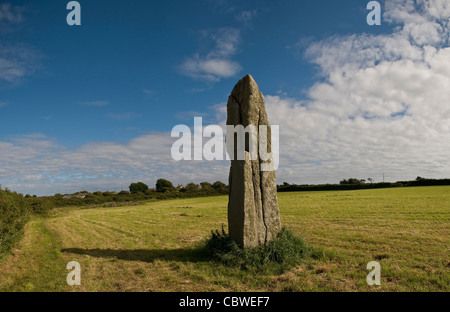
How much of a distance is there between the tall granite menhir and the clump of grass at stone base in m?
0.27

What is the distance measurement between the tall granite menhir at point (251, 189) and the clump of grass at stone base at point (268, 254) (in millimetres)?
269

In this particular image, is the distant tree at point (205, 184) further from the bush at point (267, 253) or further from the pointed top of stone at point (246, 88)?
the pointed top of stone at point (246, 88)

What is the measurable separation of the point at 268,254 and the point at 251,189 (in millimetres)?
2095

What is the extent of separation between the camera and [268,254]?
8133 mm

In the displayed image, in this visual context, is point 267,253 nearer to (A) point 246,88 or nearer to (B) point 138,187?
(A) point 246,88

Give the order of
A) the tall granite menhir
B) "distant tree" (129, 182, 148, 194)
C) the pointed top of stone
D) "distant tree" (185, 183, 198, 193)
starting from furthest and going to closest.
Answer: "distant tree" (129, 182, 148, 194) → "distant tree" (185, 183, 198, 193) → the pointed top of stone → the tall granite menhir

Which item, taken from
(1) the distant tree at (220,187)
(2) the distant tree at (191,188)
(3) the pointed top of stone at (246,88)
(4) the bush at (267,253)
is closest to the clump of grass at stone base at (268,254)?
(4) the bush at (267,253)

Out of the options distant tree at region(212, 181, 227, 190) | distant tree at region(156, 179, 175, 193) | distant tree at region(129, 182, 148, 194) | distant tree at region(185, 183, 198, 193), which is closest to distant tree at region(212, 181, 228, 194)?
distant tree at region(212, 181, 227, 190)

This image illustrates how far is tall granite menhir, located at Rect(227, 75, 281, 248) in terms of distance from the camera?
842 cm

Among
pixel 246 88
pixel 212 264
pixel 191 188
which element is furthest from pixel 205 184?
pixel 212 264

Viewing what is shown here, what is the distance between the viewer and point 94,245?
12.2m

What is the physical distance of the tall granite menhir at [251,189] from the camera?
8422 millimetres

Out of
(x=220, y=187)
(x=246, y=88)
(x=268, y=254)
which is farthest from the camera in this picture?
(x=220, y=187)

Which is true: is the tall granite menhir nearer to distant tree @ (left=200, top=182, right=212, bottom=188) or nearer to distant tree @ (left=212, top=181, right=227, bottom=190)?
distant tree @ (left=212, top=181, right=227, bottom=190)
